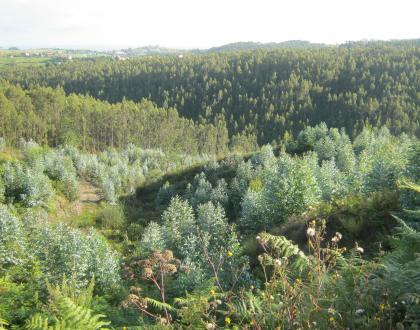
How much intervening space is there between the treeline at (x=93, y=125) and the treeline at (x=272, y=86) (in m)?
23.6

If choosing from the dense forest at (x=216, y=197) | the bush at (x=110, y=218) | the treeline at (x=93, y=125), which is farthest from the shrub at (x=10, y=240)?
the treeline at (x=93, y=125)

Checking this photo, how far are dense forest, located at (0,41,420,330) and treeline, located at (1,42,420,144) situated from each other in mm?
868

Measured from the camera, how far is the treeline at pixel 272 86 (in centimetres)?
12794

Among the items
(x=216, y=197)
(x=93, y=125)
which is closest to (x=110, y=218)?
(x=216, y=197)

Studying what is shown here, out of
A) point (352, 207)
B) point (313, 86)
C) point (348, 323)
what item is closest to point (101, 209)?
point (352, 207)

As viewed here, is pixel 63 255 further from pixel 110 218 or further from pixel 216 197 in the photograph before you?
pixel 110 218

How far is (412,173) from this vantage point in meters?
13.6

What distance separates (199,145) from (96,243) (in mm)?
92444

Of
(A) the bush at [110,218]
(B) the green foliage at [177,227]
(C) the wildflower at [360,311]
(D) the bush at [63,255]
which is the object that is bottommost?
(A) the bush at [110,218]

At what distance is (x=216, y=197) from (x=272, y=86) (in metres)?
118

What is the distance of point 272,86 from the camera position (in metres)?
154

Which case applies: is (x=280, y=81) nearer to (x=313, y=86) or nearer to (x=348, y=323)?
(x=313, y=86)

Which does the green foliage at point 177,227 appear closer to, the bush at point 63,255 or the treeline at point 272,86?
the bush at point 63,255

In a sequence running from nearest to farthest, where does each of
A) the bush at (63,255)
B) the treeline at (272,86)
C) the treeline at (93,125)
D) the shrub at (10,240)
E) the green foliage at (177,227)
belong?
1. the bush at (63,255)
2. the shrub at (10,240)
3. the green foliage at (177,227)
4. the treeline at (93,125)
5. the treeline at (272,86)
